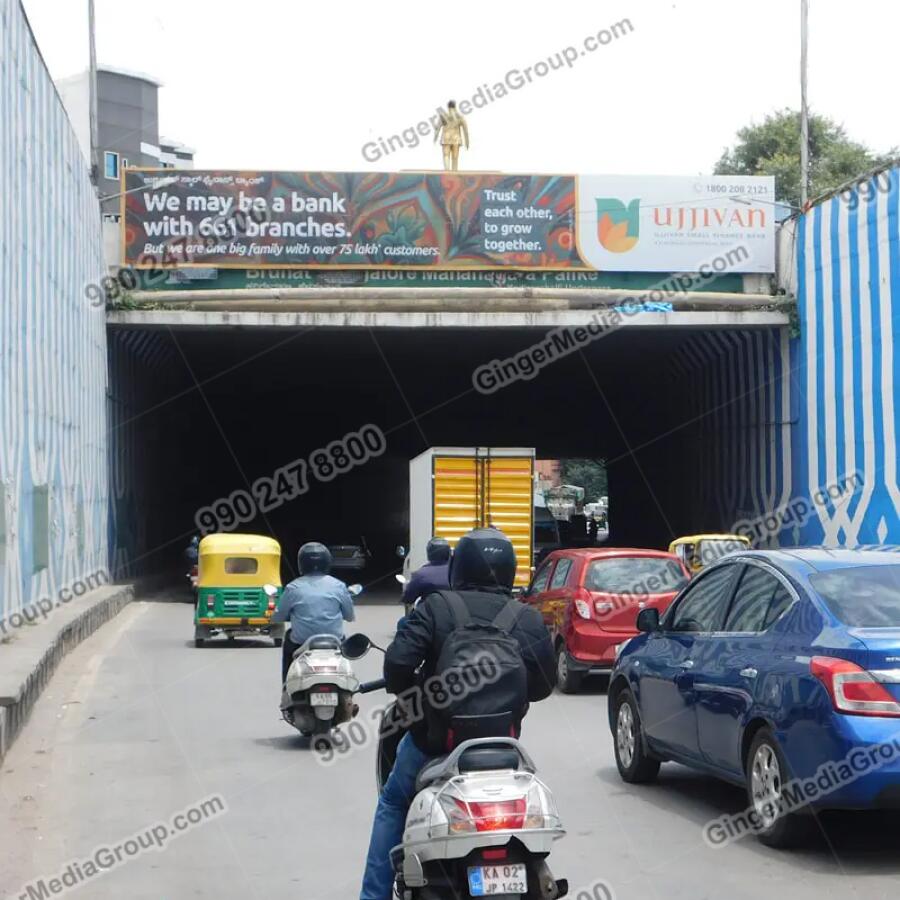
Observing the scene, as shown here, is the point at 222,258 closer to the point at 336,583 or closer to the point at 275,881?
the point at 336,583

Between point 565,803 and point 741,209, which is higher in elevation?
point 741,209

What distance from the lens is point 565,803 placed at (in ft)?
29.7

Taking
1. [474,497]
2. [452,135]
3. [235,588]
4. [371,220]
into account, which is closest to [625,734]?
[235,588]

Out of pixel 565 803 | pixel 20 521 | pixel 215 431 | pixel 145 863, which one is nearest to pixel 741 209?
pixel 20 521

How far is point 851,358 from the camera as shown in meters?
27.8

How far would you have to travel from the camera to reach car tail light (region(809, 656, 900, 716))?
6.99 m

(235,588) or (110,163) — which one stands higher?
(110,163)

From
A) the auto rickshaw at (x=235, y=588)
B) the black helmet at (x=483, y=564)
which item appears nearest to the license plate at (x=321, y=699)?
the black helmet at (x=483, y=564)

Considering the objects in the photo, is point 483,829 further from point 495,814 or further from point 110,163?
point 110,163

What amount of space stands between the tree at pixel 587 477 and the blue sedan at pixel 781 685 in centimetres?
11496

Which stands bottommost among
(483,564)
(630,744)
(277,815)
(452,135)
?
(277,815)

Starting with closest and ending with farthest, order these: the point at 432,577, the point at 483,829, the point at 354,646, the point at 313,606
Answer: the point at 483,829 → the point at 354,646 → the point at 313,606 → the point at 432,577

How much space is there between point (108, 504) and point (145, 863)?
25730 mm

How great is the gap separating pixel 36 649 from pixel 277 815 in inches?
291
